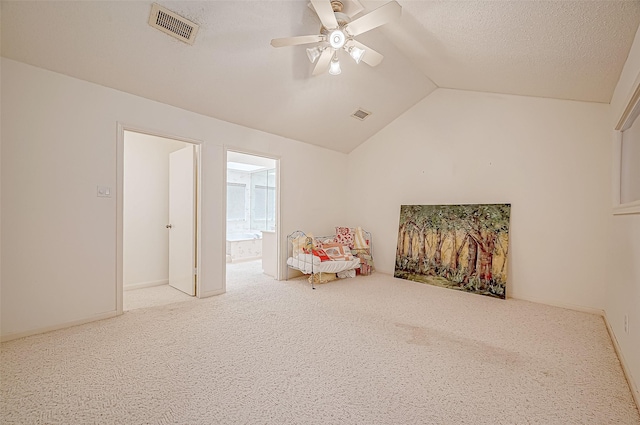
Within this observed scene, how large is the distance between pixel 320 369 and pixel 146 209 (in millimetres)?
3551

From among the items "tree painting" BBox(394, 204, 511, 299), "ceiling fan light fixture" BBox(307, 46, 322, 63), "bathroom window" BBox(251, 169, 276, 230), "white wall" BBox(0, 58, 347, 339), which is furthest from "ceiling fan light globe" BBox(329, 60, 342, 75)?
"bathroom window" BBox(251, 169, 276, 230)

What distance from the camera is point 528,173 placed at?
3.56 m

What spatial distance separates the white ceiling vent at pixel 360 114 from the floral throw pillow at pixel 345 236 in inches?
75.6

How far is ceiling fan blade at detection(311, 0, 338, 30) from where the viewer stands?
1.99 metres

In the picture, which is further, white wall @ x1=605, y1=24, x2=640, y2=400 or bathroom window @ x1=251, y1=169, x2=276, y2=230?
bathroom window @ x1=251, y1=169, x2=276, y2=230

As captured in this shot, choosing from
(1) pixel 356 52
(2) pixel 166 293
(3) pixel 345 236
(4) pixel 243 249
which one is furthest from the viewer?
(4) pixel 243 249

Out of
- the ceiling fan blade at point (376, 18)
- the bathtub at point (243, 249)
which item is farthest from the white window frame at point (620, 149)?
the bathtub at point (243, 249)

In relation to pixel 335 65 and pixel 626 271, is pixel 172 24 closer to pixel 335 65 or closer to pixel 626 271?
pixel 335 65

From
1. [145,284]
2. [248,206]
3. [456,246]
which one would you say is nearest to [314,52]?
[456,246]

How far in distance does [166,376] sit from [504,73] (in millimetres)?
4197

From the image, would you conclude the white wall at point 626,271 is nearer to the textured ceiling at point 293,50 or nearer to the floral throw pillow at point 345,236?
the textured ceiling at point 293,50

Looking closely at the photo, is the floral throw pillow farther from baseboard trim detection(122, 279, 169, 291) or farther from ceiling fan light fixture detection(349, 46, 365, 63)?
ceiling fan light fixture detection(349, 46, 365, 63)

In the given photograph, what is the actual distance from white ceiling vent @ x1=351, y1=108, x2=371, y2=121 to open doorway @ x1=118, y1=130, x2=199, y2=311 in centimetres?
238

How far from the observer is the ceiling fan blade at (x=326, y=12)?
1.99m
